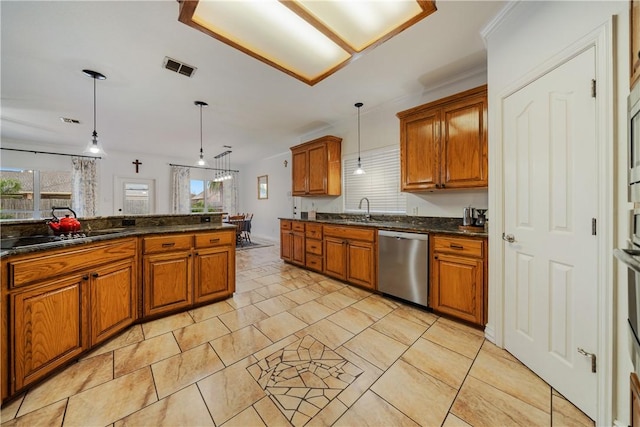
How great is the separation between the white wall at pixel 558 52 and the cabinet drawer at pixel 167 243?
2.91 m

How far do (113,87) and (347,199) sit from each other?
3654 millimetres

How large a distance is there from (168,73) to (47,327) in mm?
2607

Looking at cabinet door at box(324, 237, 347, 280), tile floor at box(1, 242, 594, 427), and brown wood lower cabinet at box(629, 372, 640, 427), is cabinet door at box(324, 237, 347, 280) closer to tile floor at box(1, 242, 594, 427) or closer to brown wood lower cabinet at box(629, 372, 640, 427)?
tile floor at box(1, 242, 594, 427)

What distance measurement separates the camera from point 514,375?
1563mm

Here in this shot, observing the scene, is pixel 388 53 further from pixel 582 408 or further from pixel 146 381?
pixel 146 381

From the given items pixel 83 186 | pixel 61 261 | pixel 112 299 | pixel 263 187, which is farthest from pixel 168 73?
pixel 83 186

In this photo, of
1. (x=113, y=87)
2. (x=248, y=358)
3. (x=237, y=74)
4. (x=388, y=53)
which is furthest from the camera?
(x=113, y=87)

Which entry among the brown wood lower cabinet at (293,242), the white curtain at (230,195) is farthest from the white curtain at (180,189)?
the brown wood lower cabinet at (293,242)

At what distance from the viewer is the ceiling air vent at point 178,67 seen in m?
2.42

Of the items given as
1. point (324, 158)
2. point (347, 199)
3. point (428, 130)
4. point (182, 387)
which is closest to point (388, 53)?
point (428, 130)

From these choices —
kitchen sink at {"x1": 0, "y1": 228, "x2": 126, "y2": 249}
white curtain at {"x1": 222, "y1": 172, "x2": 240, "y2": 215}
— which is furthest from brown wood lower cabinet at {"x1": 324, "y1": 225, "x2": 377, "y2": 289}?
white curtain at {"x1": 222, "y1": 172, "x2": 240, "y2": 215}

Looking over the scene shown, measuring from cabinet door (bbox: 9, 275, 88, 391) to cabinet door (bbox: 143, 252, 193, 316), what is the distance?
21.7 inches

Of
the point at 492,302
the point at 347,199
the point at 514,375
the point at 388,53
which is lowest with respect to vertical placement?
the point at 514,375

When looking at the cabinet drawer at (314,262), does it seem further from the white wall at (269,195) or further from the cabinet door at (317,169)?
the white wall at (269,195)
